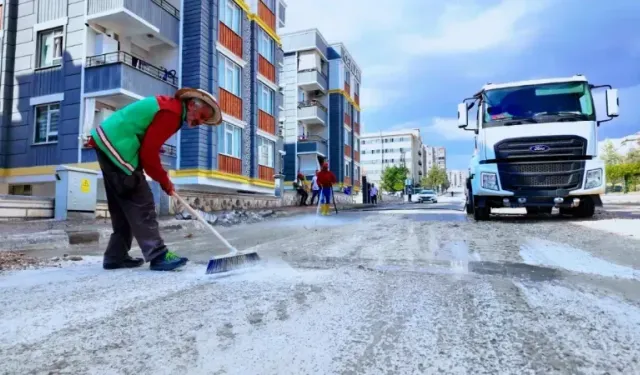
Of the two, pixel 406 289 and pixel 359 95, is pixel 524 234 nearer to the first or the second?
pixel 406 289

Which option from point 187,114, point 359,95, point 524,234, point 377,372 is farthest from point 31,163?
point 359,95

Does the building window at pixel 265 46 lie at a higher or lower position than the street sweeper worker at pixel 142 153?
higher

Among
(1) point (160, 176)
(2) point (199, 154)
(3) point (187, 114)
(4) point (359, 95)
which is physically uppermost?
(4) point (359, 95)

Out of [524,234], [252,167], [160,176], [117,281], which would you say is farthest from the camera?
[252,167]

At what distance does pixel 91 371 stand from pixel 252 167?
18009mm

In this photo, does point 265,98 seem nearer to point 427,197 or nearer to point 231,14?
point 231,14

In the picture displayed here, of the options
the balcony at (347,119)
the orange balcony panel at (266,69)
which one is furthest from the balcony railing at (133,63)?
the balcony at (347,119)

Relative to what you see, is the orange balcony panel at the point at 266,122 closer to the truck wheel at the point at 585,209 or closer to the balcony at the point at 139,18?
the balcony at the point at 139,18

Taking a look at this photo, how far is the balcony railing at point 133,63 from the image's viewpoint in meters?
13.7

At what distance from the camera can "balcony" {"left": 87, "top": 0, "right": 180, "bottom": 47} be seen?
13.4m

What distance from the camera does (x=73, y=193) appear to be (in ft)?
31.3

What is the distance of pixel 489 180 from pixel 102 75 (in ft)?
38.7

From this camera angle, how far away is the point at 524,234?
20.6 feet

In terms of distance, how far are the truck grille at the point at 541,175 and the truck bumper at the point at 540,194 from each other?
79 mm
